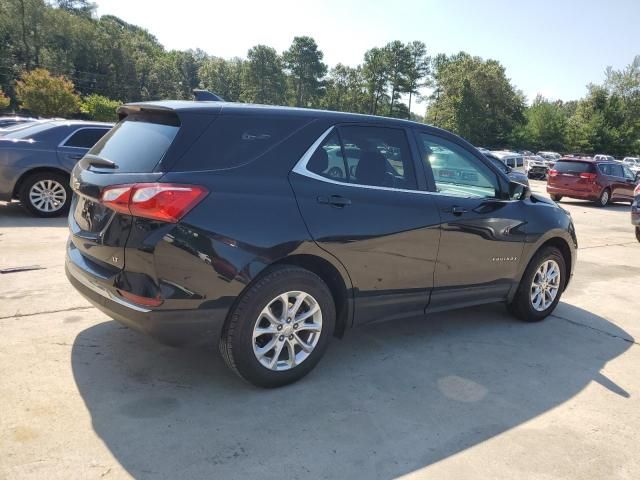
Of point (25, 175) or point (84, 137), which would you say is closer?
point (25, 175)

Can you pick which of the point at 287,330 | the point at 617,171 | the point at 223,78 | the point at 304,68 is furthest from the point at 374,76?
the point at 287,330

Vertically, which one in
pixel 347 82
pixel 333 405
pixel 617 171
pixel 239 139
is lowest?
pixel 333 405

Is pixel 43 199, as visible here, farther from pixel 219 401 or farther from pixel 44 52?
pixel 44 52

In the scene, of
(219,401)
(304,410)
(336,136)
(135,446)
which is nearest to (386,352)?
(304,410)

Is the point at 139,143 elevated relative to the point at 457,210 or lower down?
elevated

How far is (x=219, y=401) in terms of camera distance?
122 inches

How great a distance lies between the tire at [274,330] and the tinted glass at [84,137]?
6650 millimetres

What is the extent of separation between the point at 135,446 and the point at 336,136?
7.30 ft

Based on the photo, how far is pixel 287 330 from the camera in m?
3.20

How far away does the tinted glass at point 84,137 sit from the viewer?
8461mm

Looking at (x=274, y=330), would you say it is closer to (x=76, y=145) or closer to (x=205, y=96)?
(x=205, y=96)

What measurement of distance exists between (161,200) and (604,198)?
18.7 meters

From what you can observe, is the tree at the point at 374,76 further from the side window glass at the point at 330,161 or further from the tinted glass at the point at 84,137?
the side window glass at the point at 330,161

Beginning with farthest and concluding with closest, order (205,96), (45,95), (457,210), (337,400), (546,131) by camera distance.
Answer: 1. (546,131)
2. (45,95)
3. (457,210)
4. (205,96)
5. (337,400)
